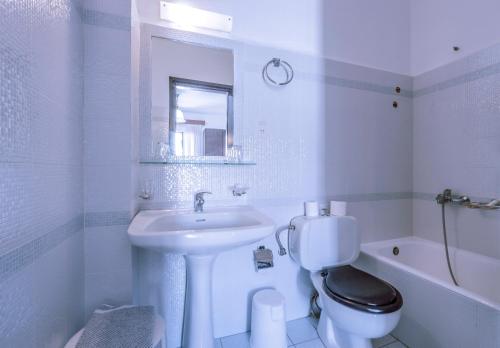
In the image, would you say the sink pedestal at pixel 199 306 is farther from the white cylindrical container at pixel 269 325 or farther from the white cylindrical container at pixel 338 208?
the white cylindrical container at pixel 338 208

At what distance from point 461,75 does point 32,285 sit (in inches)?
99.6

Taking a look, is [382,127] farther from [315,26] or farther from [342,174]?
[315,26]

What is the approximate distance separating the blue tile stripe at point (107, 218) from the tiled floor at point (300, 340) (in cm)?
91

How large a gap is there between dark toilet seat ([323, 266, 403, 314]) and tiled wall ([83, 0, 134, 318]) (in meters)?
1.05

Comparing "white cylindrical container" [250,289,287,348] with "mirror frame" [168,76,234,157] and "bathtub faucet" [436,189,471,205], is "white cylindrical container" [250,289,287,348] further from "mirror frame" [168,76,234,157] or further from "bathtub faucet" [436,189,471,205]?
"bathtub faucet" [436,189,471,205]

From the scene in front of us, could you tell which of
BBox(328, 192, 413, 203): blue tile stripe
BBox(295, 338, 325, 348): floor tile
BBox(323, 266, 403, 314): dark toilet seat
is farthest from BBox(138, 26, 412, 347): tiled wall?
BBox(323, 266, 403, 314): dark toilet seat

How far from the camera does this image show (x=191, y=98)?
1.34 meters

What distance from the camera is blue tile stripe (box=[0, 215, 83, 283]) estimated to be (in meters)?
0.58

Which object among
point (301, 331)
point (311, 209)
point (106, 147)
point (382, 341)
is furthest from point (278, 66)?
point (382, 341)

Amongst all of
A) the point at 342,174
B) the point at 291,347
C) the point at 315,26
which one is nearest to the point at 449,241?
the point at 342,174

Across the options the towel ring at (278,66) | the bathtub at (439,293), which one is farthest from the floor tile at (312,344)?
the towel ring at (278,66)

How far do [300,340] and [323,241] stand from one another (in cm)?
60

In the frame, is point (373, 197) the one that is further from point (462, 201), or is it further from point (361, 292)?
point (361, 292)

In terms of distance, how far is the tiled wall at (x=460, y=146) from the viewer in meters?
1.46
